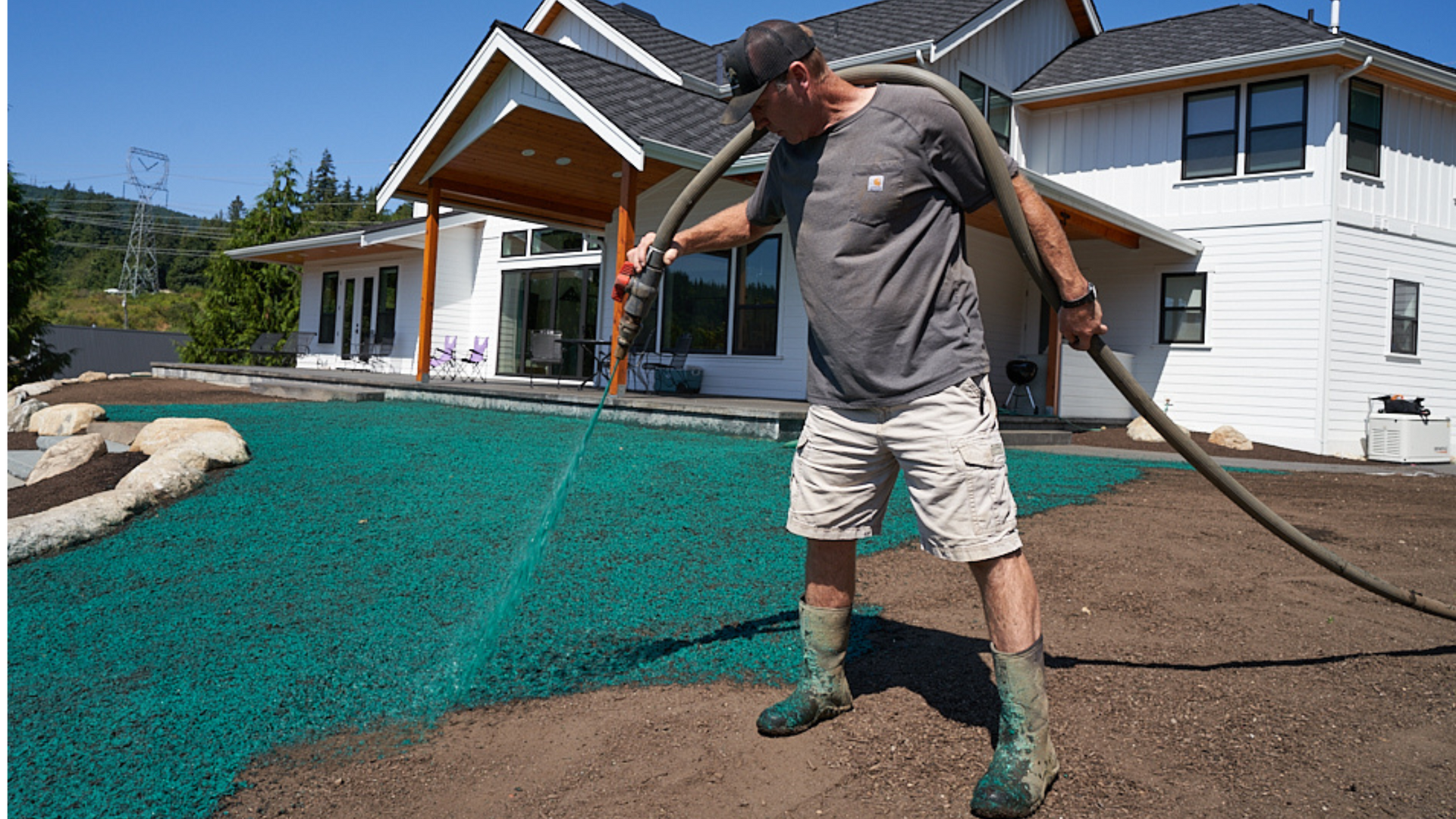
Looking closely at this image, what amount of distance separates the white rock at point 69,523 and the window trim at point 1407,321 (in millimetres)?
15527

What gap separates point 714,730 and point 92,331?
103 ft

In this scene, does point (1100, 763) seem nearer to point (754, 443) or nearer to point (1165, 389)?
point (754, 443)

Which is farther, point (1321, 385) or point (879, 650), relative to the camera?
point (1321, 385)

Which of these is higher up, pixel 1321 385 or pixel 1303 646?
pixel 1321 385

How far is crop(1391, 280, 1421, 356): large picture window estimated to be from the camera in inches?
520

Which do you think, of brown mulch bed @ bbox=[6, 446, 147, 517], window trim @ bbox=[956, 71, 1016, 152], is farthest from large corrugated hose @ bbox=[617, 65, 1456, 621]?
window trim @ bbox=[956, 71, 1016, 152]

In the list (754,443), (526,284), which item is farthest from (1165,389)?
(526,284)

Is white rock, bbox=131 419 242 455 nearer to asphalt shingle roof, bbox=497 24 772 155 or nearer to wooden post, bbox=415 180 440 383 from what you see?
asphalt shingle roof, bbox=497 24 772 155

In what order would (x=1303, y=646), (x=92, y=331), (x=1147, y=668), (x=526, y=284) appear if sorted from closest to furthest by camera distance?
(x=1147, y=668), (x=1303, y=646), (x=526, y=284), (x=92, y=331)

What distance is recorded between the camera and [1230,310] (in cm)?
1325

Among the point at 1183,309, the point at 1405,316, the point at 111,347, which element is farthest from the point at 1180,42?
the point at 111,347

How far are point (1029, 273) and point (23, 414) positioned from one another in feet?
34.7

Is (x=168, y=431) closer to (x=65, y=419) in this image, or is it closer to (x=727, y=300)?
(x=65, y=419)

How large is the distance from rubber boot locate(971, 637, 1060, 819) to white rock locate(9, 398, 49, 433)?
9.96 metres
